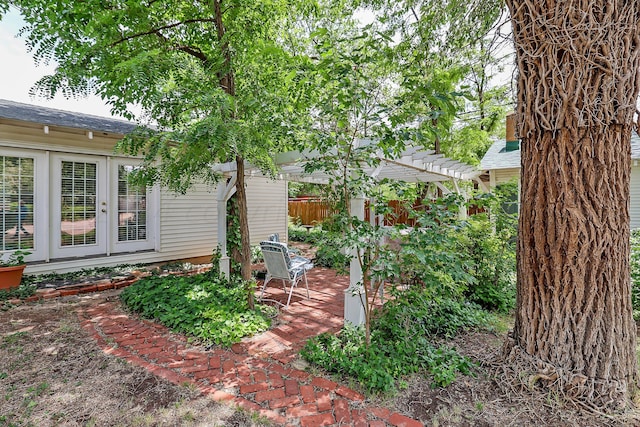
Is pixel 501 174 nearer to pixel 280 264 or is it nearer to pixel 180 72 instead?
pixel 280 264

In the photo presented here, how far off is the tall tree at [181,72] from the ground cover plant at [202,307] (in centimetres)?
50

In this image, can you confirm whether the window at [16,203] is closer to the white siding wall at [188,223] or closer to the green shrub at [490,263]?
the white siding wall at [188,223]

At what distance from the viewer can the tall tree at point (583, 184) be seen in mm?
2145

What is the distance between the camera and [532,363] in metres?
2.38

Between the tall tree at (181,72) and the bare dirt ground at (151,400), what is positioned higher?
the tall tree at (181,72)

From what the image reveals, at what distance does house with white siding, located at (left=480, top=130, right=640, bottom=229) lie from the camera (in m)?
8.15

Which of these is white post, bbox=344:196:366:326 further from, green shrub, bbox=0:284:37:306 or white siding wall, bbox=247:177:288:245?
white siding wall, bbox=247:177:288:245

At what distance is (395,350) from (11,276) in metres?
5.59

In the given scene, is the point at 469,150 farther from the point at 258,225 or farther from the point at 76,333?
the point at 76,333

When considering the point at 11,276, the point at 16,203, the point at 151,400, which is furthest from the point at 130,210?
the point at 151,400

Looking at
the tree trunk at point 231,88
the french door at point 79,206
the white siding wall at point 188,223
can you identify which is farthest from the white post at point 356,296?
the french door at point 79,206

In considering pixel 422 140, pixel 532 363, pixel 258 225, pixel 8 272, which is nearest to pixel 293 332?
pixel 532 363

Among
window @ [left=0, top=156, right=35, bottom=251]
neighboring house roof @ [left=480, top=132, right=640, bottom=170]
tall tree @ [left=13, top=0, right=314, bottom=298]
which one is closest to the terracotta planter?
window @ [left=0, top=156, right=35, bottom=251]

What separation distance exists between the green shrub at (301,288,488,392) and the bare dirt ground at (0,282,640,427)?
0.11 meters
